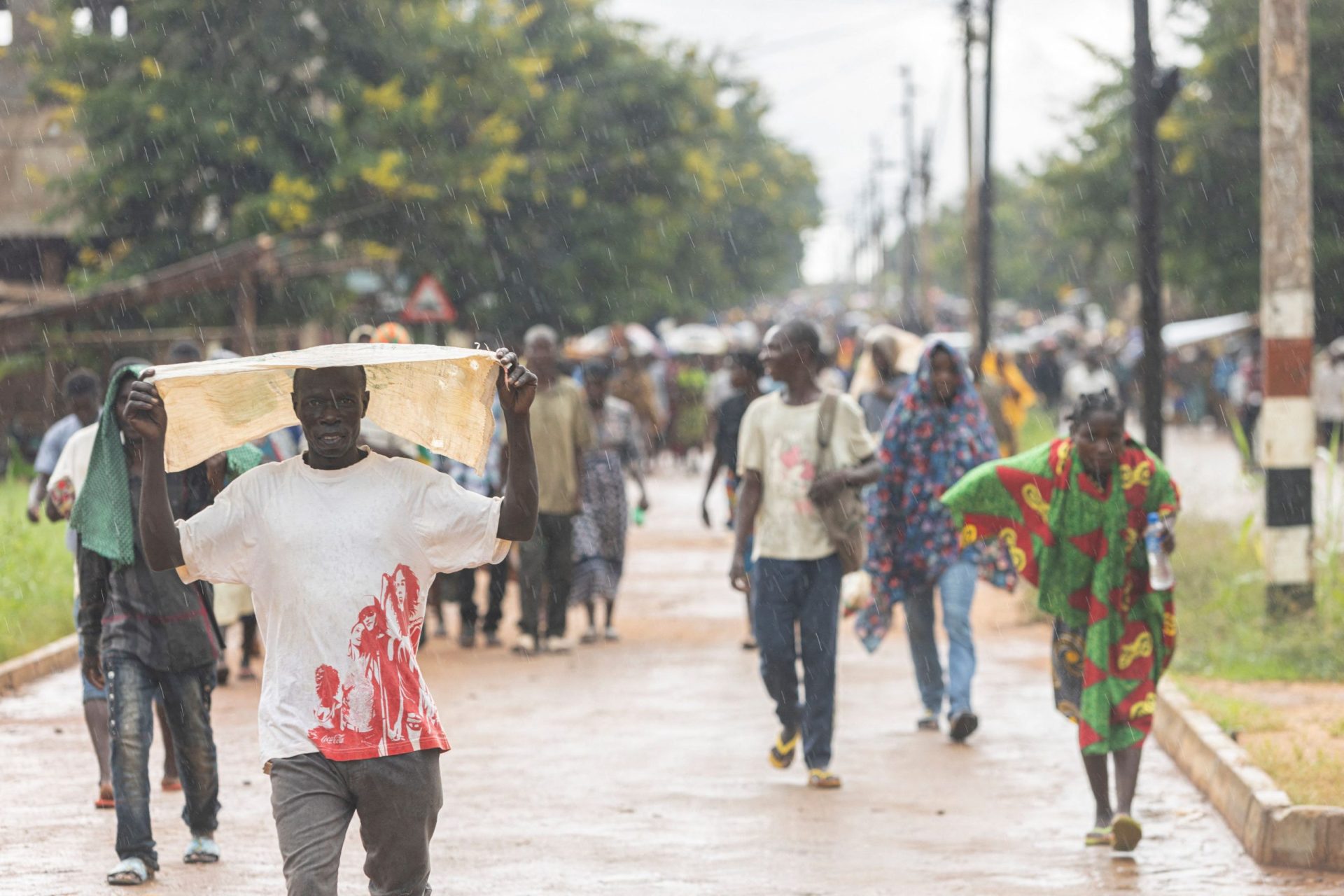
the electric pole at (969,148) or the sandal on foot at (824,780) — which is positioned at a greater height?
the electric pole at (969,148)

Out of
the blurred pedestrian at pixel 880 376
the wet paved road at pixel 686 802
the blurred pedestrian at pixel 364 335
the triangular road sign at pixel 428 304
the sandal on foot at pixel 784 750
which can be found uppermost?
the triangular road sign at pixel 428 304

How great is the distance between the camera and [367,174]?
2422cm

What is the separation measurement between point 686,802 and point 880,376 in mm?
3930

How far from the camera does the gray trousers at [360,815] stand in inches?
173

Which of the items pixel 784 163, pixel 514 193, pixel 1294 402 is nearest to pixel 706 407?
pixel 514 193

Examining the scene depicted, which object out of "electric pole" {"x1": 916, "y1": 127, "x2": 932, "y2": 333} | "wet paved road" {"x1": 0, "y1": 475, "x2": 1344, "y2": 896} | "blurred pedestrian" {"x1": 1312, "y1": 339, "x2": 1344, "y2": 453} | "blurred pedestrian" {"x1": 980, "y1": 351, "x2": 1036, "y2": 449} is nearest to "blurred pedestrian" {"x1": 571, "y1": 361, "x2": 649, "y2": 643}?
"wet paved road" {"x1": 0, "y1": 475, "x2": 1344, "y2": 896}

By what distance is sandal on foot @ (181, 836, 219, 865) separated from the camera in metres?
6.78

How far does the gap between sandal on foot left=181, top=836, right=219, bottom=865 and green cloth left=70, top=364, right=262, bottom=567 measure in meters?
1.05

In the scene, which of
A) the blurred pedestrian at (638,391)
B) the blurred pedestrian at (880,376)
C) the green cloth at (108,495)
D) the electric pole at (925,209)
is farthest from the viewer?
the electric pole at (925,209)

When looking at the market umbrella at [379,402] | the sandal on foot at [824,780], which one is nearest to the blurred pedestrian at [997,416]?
the sandal on foot at [824,780]

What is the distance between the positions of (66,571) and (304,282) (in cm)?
1095

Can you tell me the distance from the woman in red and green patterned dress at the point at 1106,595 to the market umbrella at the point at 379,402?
9.58 feet

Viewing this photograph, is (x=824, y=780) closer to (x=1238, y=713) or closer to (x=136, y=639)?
(x=1238, y=713)

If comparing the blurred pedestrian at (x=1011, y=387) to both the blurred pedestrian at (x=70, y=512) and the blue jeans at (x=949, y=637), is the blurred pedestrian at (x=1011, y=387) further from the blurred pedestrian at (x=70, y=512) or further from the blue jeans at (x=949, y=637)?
the blurred pedestrian at (x=70, y=512)
